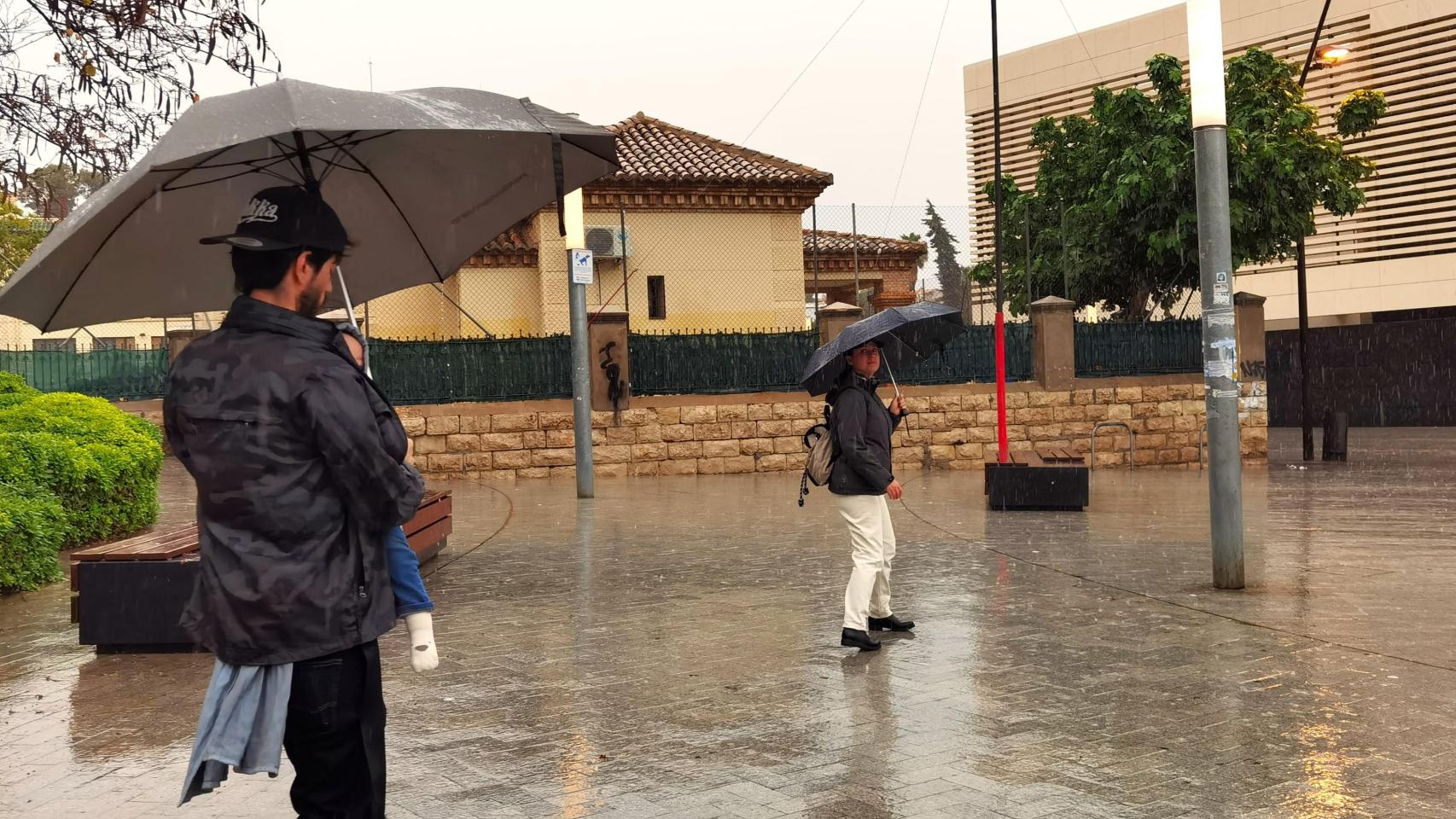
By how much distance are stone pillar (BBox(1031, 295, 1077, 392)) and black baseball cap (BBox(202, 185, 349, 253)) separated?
787 inches

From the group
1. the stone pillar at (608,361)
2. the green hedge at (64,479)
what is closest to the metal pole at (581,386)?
the stone pillar at (608,361)

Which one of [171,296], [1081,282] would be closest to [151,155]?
[171,296]

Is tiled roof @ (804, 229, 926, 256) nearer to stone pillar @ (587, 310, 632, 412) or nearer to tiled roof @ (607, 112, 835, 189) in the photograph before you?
tiled roof @ (607, 112, 835, 189)

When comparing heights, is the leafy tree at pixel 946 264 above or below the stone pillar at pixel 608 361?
above

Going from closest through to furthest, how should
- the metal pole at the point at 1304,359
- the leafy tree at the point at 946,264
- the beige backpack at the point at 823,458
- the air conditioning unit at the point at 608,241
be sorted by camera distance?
the beige backpack at the point at 823,458 < the metal pole at the point at 1304,359 < the leafy tree at the point at 946,264 < the air conditioning unit at the point at 608,241

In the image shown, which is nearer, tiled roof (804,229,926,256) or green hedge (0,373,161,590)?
green hedge (0,373,161,590)

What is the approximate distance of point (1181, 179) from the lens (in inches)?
989

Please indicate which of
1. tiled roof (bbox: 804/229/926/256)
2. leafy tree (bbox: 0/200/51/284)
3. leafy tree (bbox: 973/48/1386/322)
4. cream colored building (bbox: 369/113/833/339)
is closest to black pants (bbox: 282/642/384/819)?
leafy tree (bbox: 973/48/1386/322)

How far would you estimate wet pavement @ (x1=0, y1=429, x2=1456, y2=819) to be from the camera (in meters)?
4.75

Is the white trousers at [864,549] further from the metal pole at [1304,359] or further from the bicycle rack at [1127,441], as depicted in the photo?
the metal pole at [1304,359]

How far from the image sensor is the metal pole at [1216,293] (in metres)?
8.53

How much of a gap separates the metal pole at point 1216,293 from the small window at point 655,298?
86.2 ft

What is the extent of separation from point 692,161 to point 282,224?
3184 cm

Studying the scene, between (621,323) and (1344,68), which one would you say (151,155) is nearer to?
(621,323)
